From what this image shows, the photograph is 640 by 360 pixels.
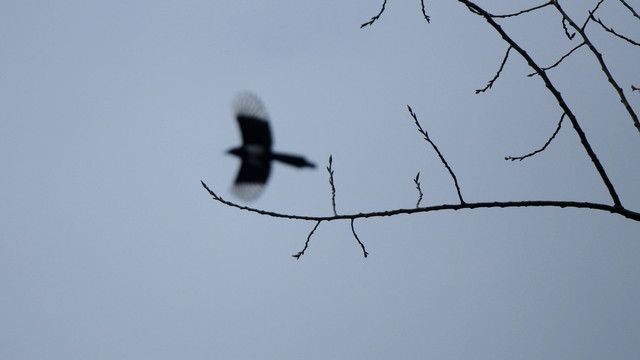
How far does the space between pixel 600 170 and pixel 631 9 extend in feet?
4.36

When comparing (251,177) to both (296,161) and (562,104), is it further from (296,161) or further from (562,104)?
(562,104)

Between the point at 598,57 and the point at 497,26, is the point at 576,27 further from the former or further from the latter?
the point at 497,26

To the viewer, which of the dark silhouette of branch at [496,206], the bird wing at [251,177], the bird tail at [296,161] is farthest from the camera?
the bird wing at [251,177]

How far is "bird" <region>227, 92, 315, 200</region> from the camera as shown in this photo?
15.4ft

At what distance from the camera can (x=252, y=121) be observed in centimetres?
501

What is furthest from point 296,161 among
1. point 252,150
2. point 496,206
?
point 496,206

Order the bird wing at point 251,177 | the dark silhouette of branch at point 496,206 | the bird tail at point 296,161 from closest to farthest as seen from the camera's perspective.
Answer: the dark silhouette of branch at point 496,206, the bird tail at point 296,161, the bird wing at point 251,177

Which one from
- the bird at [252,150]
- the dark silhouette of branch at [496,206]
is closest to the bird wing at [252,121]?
the bird at [252,150]

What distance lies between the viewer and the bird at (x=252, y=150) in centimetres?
469

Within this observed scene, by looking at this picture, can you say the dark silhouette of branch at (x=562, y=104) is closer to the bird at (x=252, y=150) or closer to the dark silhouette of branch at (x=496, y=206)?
the dark silhouette of branch at (x=496, y=206)

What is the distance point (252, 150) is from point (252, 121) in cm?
40

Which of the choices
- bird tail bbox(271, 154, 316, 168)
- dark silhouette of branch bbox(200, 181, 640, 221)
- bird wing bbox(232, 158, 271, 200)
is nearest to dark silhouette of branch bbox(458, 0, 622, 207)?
dark silhouette of branch bbox(200, 181, 640, 221)

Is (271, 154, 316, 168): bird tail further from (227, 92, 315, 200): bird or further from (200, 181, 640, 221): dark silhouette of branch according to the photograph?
(200, 181, 640, 221): dark silhouette of branch

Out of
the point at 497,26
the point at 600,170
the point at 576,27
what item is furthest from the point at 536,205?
the point at 576,27
